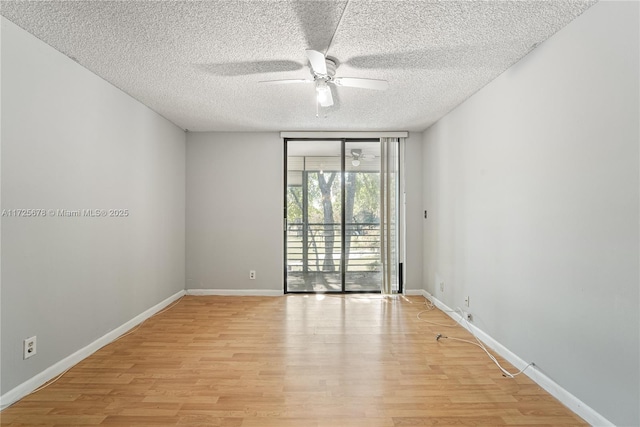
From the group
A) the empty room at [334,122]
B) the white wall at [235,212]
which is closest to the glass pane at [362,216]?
the white wall at [235,212]

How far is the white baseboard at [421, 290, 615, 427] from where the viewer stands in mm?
1640

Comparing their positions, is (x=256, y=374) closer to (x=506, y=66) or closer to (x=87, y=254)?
(x=87, y=254)

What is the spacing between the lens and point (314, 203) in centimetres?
436

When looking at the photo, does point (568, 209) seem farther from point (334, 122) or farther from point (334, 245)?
point (334, 245)

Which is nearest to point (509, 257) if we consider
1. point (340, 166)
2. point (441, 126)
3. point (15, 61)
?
point (441, 126)

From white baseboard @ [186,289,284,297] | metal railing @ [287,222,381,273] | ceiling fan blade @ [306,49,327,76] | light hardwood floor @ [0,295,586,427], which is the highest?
ceiling fan blade @ [306,49,327,76]

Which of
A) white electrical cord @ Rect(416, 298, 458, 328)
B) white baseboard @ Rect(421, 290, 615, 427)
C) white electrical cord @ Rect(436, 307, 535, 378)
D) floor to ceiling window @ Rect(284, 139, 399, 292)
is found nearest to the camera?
white baseboard @ Rect(421, 290, 615, 427)

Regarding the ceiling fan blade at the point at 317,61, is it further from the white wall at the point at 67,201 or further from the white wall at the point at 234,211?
the white wall at the point at 234,211

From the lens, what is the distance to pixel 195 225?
166 inches

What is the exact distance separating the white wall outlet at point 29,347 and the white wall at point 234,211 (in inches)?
89.4

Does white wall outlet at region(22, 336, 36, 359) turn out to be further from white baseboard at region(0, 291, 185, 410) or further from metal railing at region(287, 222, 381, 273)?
metal railing at region(287, 222, 381, 273)

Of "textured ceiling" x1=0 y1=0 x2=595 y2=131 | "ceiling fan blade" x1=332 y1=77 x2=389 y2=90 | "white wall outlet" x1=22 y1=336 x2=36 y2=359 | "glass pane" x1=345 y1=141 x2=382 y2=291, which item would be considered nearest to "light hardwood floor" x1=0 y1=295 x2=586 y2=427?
"white wall outlet" x1=22 y1=336 x2=36 y2=359

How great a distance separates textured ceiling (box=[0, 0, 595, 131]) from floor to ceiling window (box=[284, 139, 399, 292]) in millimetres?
1342

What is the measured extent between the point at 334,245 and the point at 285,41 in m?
2.91
